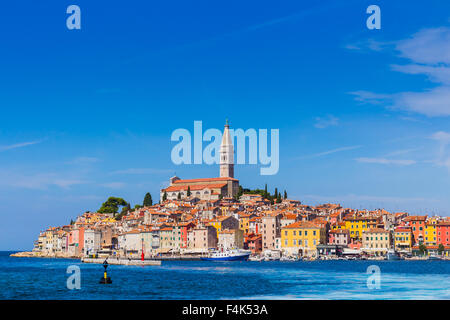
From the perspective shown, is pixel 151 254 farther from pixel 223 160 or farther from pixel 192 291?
pixel 192 291

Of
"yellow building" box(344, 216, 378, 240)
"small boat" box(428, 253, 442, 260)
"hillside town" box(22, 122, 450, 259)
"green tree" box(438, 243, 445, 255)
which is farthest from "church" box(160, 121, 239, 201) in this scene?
"small boat" box(428, 253, 442, 260)

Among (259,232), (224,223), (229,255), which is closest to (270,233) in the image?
(259,232)

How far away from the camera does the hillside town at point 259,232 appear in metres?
73.2

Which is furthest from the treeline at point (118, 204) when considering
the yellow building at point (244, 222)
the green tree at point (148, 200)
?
the yellow building at point (244, 222)

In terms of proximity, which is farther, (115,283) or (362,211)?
(362,211)

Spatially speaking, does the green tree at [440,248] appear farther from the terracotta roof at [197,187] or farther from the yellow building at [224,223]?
the terracotta roof at [197,187]

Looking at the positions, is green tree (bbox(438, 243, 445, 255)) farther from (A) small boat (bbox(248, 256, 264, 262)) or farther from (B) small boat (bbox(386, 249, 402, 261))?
(A) small boat (bbox(248, 256, 264, 262))

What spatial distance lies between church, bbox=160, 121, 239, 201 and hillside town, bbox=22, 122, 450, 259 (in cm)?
235

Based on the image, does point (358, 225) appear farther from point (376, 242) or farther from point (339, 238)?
point (339, 238)

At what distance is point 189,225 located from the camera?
260 ft

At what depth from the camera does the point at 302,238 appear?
72500mm

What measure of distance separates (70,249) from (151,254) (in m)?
19.7

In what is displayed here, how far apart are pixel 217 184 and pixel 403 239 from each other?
117 feet
